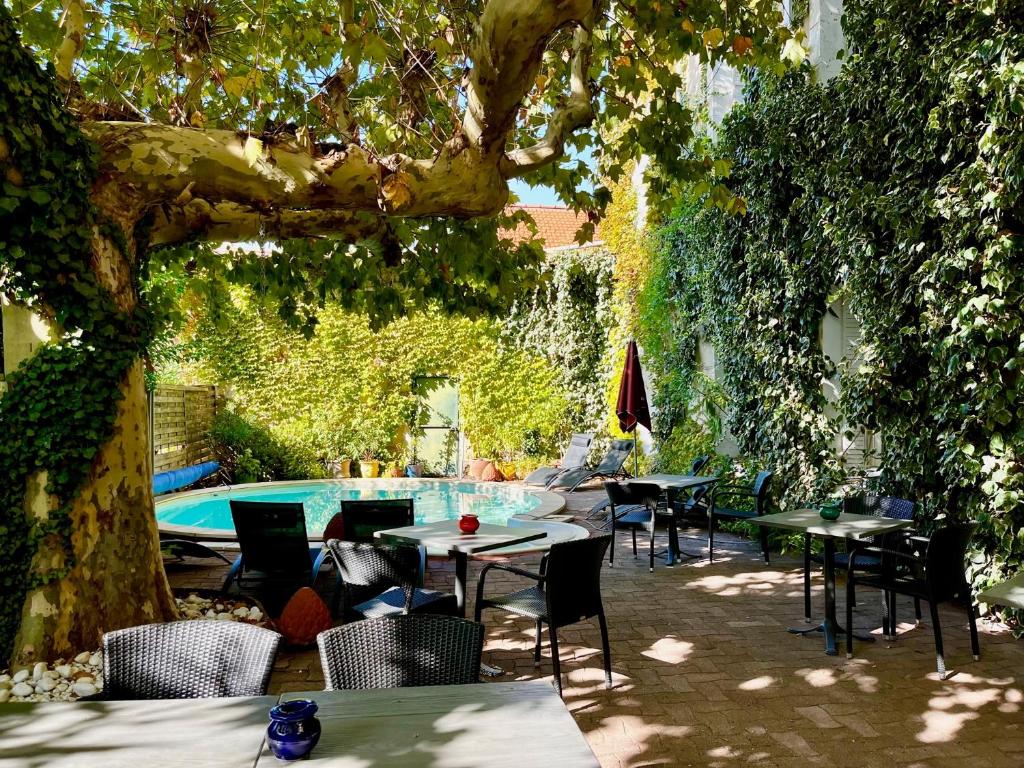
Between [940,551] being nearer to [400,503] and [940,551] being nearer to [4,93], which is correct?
[400,503]

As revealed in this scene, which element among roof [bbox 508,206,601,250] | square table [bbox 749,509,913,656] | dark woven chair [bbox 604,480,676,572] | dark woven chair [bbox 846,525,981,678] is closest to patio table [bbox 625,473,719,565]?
dark woven chair [bbox 604,480,676,572]

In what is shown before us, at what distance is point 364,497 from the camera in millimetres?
11906

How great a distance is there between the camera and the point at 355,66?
4.40 meters

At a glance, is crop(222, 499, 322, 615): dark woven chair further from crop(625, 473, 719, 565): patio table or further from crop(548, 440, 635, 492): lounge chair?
crop(548, 440, 635, 492): lounge chair

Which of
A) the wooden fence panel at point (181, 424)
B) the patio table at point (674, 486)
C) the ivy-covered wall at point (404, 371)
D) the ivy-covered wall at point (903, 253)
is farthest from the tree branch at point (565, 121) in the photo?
the ivy-covered wall at point (404, 371)

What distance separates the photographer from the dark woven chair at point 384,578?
4031mm

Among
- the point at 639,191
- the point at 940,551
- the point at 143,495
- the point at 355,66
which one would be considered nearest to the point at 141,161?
→ the point at 355,66

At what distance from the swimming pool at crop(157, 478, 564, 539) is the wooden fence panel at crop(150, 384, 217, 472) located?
1.04m

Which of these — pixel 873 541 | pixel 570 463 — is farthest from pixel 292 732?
pixel 570 463

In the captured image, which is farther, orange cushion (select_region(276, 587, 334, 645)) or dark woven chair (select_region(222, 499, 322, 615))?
dark woven chair (select_region(222, 499, 322, 615))

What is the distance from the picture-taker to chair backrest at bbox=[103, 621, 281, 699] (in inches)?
90.7

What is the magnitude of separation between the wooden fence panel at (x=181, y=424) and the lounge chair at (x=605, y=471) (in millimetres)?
5987

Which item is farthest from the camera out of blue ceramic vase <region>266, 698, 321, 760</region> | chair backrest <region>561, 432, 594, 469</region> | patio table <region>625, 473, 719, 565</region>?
chair backrest <region>561, 432, 594, 469</region>

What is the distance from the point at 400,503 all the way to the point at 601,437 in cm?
827
